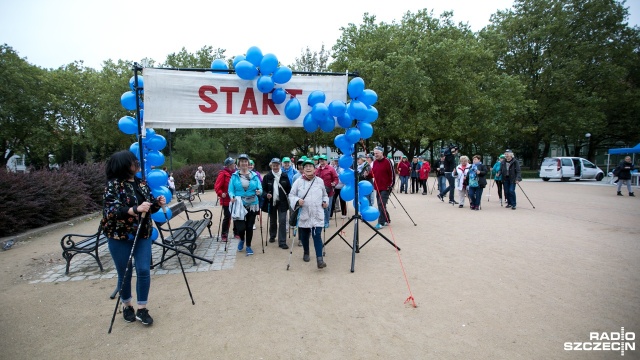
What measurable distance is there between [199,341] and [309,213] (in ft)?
8.51

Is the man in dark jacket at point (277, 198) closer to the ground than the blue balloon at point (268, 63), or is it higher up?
closer to the ground

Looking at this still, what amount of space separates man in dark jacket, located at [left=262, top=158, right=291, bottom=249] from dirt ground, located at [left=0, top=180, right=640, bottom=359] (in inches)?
17.9

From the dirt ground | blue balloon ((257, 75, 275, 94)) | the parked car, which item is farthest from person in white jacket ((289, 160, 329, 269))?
the parked car

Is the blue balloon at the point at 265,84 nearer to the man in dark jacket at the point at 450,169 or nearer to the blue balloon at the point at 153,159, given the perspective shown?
the blue balloon at the point at 153,159

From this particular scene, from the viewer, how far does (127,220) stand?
3398 mm

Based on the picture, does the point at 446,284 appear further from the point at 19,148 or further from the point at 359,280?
the point at 19,148

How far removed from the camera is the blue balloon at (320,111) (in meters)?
5.24

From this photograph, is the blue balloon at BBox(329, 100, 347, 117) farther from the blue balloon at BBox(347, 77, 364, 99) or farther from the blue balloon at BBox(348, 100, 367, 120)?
the blue balloon at BBox(347, 77, 364, 99)

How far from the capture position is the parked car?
22281 mm

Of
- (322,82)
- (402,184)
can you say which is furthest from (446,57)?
(322,82)

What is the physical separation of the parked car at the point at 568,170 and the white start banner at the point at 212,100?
23.3 metres

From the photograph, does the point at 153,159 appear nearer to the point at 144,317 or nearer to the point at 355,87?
the point at 144,317

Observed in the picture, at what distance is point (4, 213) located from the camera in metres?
7.32

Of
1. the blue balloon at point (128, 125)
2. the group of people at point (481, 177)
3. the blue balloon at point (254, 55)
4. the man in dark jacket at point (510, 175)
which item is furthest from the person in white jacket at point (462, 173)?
the blue balloon at point (128, 125)
